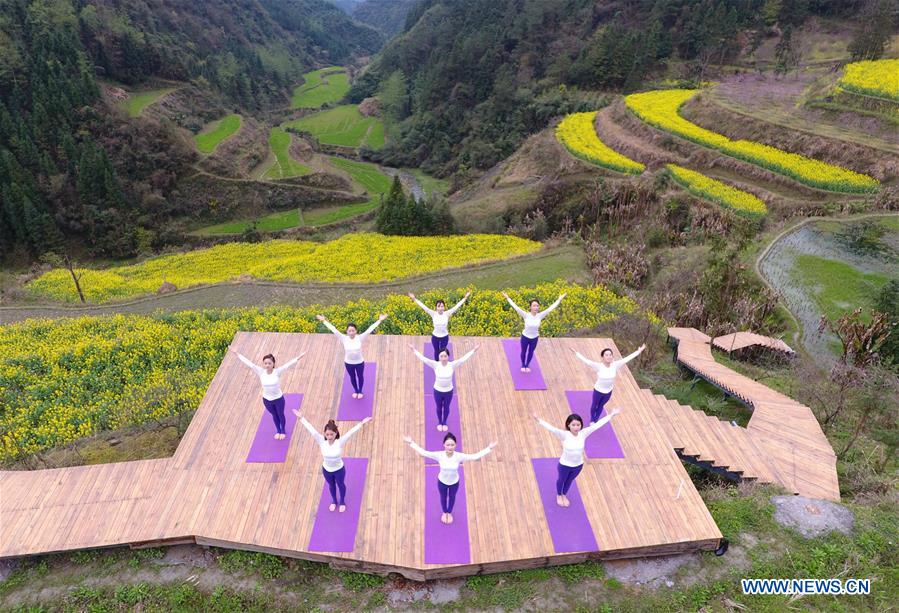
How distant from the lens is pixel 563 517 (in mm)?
8023

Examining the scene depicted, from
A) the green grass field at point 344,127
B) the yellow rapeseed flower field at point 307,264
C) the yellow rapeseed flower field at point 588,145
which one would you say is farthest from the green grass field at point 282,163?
the yellow rapeseed flower field at point 588,145

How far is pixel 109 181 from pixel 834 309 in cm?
5482

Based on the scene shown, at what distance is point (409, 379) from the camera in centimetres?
1121

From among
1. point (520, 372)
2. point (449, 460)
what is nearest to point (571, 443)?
point (449, 460)

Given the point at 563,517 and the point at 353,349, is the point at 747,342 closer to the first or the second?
the point at 563,517

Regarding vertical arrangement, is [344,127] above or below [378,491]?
below

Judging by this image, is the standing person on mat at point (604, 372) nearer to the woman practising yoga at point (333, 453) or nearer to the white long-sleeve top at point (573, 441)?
the white long-sleeve top at point (573, 441)

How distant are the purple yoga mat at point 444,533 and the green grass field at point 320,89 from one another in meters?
99.2

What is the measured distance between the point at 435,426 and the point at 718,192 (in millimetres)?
23766

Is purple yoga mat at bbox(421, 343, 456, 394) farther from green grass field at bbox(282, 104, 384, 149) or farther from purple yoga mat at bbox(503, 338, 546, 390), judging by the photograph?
green grass field at bbox(282, 104, 384, 149)

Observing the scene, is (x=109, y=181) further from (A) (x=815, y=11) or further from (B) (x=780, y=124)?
(A) (x=815, y=11)

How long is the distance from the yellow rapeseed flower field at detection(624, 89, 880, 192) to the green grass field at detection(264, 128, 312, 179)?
42.5 m

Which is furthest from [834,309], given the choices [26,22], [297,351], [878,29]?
[26,22]

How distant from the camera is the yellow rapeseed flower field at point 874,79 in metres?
27.3
